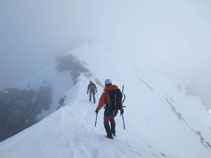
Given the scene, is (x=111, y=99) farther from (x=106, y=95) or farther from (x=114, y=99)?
(x=106, y=95)

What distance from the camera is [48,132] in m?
8.11

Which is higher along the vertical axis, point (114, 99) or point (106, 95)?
point (106, 95)

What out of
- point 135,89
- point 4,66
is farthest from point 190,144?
point 4,66

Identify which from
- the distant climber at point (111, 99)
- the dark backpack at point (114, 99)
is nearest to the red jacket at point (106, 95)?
the distant climber at point (111, 99)

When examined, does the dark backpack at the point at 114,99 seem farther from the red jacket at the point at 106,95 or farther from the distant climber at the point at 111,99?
the red jacket at the point at 106,95

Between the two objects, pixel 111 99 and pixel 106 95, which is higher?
pixel 106 95

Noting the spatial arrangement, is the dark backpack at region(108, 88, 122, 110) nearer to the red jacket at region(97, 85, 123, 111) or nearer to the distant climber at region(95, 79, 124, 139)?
the distant climber at region(95, 79, 124, 139)

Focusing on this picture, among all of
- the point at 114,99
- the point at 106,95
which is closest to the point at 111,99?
the point at 114,99

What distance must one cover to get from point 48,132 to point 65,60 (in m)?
39.2

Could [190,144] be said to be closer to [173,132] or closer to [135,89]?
[173,132]

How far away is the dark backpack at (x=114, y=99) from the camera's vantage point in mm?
6691

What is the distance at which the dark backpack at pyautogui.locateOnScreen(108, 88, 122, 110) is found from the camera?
6.69 meters

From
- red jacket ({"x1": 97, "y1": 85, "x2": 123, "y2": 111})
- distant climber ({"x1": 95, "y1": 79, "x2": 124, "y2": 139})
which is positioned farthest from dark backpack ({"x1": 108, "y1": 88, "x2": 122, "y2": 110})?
red jacket ({"x1": 97, "y1": 85, "x2": 123, "y2": 111})

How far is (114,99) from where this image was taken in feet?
22.2
